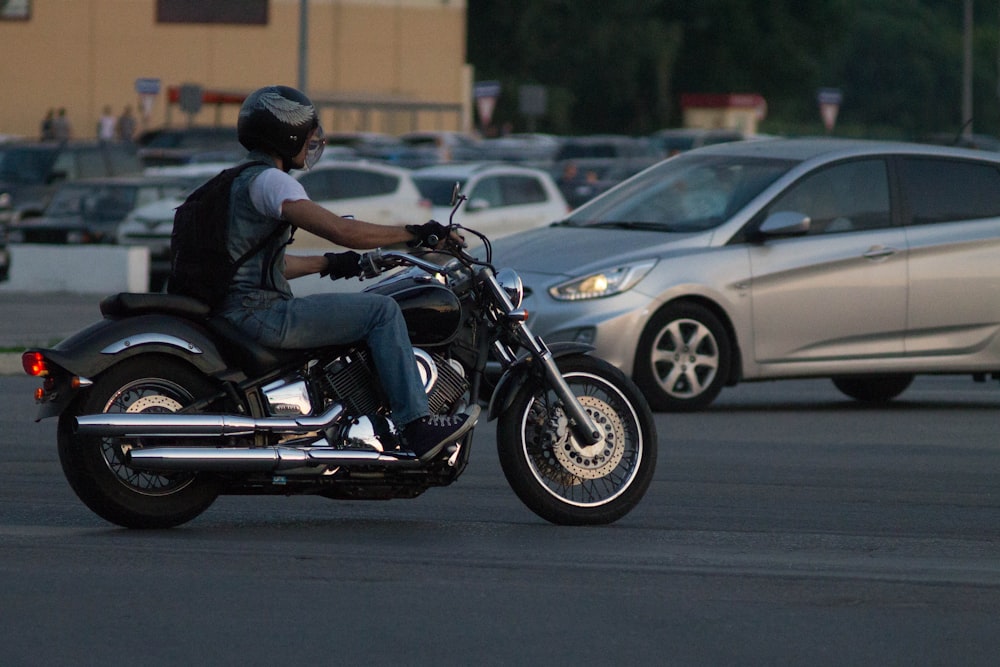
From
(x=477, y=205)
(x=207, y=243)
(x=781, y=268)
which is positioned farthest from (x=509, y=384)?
Answer: (x=477, y=205)

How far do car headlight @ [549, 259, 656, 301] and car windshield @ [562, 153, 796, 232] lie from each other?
0.68 m

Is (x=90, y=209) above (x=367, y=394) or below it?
below

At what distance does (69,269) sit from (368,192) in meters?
4.56

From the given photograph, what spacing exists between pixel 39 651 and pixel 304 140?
253cm

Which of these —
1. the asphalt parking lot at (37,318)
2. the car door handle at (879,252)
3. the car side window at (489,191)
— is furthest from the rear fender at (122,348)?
the car side window at (489,191)

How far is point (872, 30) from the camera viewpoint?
118812mm

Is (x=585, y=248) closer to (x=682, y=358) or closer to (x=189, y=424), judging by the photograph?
(x=682, y=358)

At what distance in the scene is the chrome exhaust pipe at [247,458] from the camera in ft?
22.3

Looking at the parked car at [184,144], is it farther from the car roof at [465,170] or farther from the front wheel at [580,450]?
the front wheel at [580,450]

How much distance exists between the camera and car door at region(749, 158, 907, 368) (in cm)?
1199

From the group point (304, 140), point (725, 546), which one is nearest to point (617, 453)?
point (725, 546)

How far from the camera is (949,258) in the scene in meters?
12.4

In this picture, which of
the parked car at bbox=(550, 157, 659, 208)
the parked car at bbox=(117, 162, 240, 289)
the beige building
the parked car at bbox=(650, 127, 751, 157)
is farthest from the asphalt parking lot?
the beige building

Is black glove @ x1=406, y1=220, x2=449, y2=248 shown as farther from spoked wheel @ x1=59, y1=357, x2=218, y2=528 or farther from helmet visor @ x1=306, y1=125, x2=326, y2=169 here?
spoked wheel @ x1=59, y1=357, x2=218, y2=528
